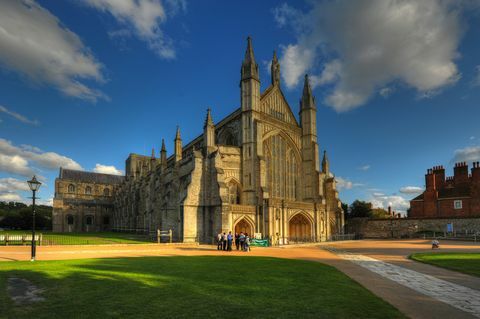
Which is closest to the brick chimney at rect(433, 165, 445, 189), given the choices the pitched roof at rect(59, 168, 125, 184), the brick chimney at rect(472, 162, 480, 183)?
the brick chimney at rect(472, 162, 480, 183)

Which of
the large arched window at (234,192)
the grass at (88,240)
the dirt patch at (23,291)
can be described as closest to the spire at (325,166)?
the large arched window at (234,192)

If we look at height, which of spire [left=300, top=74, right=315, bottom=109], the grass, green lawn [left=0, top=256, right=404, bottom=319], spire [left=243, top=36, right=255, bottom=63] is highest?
spire [left=243, top=36, right=255, bottom=63]

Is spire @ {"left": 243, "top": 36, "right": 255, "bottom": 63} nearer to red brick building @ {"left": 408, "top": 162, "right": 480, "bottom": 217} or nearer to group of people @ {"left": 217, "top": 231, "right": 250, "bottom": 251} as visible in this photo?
group of people @ {"left": 217, "top": 231, "right": 250, "bottom": 251}

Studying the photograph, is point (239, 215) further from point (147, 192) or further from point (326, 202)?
point (147, 192)

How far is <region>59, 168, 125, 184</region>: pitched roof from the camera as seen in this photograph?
281ft

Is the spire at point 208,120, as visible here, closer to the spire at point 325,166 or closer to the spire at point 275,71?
the spire at point 275,71

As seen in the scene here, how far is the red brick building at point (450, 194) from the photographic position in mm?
41781

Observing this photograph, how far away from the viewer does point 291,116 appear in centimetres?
4453

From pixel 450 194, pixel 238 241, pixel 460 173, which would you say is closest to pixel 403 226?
pixel 450 194

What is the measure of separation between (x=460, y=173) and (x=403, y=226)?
12.2m

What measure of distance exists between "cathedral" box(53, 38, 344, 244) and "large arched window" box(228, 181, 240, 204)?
→ 0.39ft

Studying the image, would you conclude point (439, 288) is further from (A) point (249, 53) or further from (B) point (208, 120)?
(A) point (249, 53)

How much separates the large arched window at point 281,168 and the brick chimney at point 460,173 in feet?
80.6

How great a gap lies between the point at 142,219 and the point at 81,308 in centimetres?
4714
